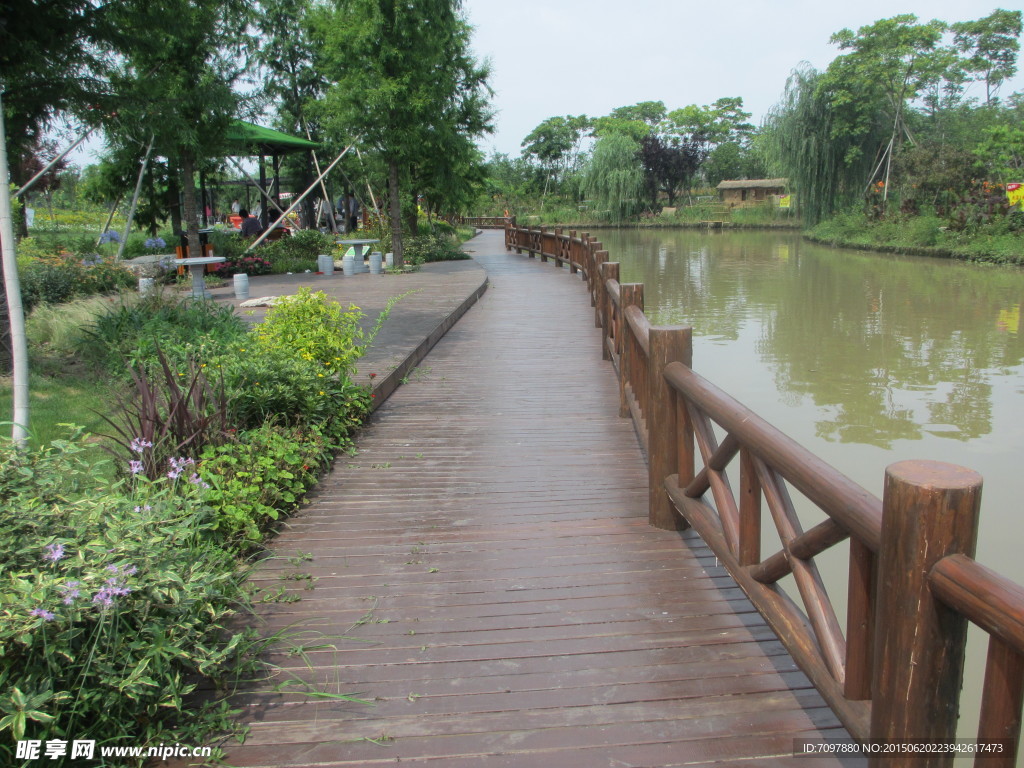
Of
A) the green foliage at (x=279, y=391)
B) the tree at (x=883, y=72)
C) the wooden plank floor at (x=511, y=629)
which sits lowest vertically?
the wooden plank floor at (x=511, y=629)

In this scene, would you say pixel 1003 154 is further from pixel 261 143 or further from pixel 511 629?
pixel 511 629

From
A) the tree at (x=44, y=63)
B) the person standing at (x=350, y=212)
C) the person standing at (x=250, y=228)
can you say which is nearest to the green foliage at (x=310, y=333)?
the tree at (x=44, y=63)

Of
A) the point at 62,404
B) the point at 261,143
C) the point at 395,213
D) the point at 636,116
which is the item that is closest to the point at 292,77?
the point at 261,143

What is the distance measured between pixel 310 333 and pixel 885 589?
14.9 ft

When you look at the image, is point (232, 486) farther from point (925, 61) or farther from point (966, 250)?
point (925, 61)

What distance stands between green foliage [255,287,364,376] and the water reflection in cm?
448

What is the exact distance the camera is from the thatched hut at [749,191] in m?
61.0

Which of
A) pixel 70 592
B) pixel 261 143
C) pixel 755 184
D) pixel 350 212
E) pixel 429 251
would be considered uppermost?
pixel 755 184

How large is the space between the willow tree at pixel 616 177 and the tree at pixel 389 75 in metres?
32.2

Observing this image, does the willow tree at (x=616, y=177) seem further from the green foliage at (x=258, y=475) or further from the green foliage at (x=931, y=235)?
the green foliage at (x=258, y=475)

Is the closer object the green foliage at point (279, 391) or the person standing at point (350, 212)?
the green foliage at point (279, 391)

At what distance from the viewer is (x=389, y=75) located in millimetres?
17375

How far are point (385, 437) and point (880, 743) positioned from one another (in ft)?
13.9

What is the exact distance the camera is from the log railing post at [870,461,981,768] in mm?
1711
